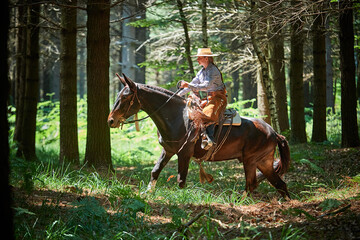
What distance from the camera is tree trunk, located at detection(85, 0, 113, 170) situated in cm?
895

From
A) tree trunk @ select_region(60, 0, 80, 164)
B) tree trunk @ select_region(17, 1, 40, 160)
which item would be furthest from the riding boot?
tree trunk @ select_region(17, 1, 40, 160)

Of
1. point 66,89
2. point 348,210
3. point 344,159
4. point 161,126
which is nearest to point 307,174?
point 344,159

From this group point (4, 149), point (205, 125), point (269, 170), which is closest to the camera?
point (4, 149)

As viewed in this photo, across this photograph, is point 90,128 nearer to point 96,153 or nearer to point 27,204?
point 96,153

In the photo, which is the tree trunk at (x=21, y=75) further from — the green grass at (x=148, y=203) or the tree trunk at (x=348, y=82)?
the tree trunk at (x=348, y=82)

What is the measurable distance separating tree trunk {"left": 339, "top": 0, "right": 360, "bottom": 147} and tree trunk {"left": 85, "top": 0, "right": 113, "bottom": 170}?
7.31 m

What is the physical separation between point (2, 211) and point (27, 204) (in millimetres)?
2248

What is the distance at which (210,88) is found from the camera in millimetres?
7387

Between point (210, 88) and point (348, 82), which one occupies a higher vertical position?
point (348, 82)

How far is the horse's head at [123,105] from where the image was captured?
24.1ft

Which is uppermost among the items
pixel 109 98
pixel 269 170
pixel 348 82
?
pixel 348 82

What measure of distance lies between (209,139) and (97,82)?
3417 mm

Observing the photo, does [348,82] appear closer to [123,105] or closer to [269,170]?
[269,170]

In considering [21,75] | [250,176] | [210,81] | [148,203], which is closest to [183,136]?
[210,81]
